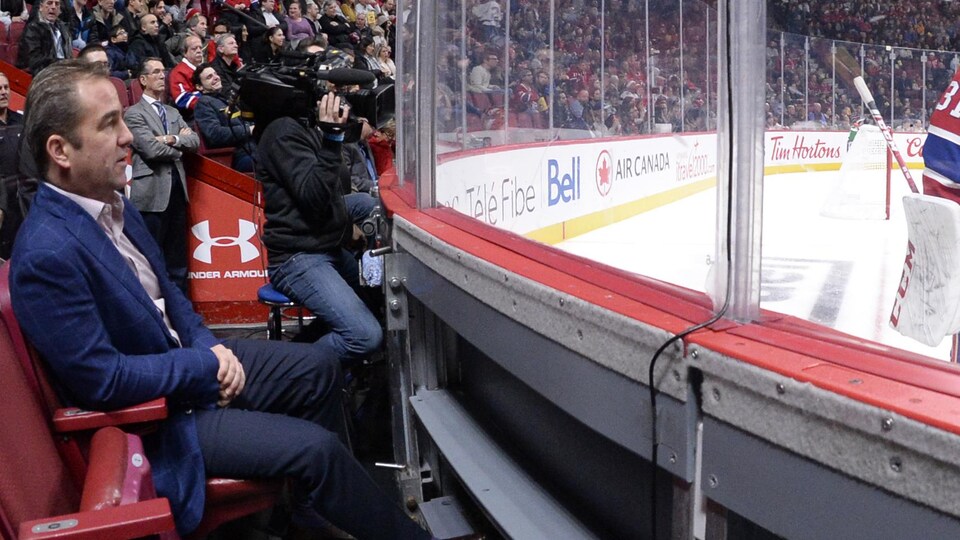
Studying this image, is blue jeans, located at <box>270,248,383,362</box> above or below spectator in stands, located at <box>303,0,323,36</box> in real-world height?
below

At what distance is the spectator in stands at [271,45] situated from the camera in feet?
24.0

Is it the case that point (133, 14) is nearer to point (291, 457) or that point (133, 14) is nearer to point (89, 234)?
point (89, 234)

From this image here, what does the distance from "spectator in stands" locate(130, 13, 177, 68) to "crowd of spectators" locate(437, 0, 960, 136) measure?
478 centimetres

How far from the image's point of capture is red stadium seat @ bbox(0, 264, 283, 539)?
124cm

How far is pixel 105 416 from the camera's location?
1493mm

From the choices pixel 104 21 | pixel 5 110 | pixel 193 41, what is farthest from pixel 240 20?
pixel 5 110

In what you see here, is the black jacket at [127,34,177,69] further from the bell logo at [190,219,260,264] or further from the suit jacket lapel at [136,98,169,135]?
the bell logo at [190,219,260,264]

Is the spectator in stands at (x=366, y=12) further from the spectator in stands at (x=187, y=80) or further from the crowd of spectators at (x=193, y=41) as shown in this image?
the spectator in stands at (x=187, y=80)

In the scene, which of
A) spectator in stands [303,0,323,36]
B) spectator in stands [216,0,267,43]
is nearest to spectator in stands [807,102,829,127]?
spectator in stands [216,0,267,43]

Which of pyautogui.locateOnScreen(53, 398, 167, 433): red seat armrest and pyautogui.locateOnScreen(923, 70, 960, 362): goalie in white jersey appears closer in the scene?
pyautogui.locateOnScreen(53, 398, 167, 433): red seat armrest

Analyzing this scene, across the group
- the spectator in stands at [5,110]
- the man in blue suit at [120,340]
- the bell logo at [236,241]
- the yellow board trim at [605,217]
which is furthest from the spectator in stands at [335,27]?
the man in blue suit at [120,340]

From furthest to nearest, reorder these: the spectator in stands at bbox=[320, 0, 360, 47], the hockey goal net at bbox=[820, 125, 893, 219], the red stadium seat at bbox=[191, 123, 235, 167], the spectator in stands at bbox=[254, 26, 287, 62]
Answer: the spectator in stands at bbox=[320, 0, 360, 47] → the spectator in stands at bbox=[254, 26, 287, 62] → the red stadium seat at bbox=[191, 123, 235, 167] → the hockey goal net at bbox=[820, 125, 893, 219]

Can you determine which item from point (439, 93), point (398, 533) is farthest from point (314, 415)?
point (439, 93)

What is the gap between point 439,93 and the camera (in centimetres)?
216
